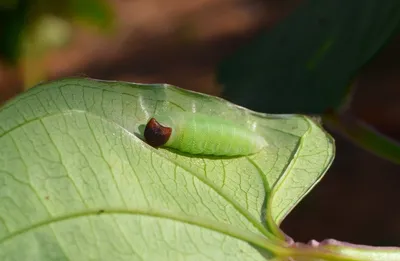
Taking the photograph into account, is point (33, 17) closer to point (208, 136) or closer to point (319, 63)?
point (319, 63)

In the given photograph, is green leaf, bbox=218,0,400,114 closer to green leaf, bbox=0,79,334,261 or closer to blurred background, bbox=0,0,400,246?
blurred background, bbox=0,0,400,246

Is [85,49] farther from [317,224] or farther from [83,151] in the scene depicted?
[83,151]

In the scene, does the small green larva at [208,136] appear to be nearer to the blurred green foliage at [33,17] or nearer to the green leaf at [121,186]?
the green leaf at [121,186]

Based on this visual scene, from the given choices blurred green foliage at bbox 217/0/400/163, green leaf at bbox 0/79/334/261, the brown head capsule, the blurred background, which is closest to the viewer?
green leaf at bbox 0/79/334/261

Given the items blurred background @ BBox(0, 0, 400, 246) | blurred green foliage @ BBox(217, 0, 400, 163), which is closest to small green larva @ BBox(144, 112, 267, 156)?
blurred green foliage @ BBox(217, 0, 400, 163)

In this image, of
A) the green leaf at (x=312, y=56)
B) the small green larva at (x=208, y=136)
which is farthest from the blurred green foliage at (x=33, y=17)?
the small green larva at (x=208, y=136)

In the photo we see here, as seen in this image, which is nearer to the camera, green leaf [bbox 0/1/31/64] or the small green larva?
the small green larva
